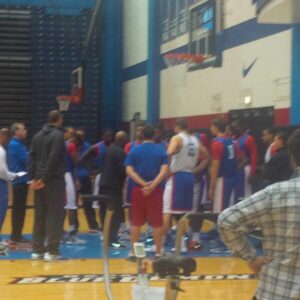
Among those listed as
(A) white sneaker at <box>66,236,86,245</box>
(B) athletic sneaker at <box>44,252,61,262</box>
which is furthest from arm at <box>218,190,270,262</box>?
(A) white sneaker at <box>66,236,86,245</box>

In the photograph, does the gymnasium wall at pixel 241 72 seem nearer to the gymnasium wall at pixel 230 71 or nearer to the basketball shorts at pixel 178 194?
the gymnasium wall at pixel 230 71

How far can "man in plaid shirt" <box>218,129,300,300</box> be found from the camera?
3299 mm

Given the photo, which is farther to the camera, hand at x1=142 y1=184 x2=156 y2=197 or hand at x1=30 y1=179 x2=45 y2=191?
hand at x1=30 y1=179 x2=45 y2=191

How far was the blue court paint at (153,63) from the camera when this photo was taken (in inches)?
793

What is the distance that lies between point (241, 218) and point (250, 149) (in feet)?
28.3

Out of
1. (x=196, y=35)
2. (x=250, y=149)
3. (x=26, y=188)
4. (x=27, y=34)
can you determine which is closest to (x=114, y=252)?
(x=26, y=188)

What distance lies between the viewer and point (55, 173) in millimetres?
9727

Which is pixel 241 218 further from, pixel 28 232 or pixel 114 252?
pixel 28 232

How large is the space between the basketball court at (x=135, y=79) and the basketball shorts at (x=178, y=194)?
0.79m

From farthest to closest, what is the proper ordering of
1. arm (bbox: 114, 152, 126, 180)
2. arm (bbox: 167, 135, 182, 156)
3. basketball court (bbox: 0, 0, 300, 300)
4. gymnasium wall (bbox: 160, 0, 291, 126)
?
1. gymnasium wall (bbox: 160, 0, 291, 126)
2. arm (bbox: 114, 152, 126, 180)
3. arm (bbox: 167, 135, 182, 156)
4. basketball court (bbox: 0, 0, 300, 300)

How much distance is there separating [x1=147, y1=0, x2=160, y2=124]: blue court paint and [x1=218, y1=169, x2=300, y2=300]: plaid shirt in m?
16.7

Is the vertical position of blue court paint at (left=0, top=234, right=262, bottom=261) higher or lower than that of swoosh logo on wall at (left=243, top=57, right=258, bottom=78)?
lower

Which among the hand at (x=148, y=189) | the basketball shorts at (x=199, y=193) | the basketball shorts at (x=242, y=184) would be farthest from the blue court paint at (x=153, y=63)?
the hand at (x=148, y=189)

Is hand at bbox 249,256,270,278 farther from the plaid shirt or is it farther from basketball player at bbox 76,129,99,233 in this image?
basketball player at bbox 76,129,99,233
